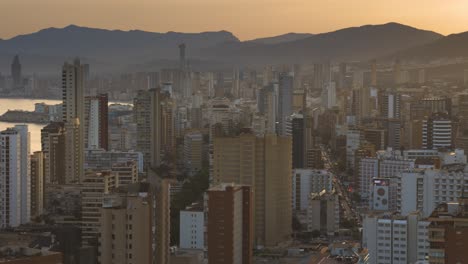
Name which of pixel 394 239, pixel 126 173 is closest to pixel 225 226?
pixel 394 239

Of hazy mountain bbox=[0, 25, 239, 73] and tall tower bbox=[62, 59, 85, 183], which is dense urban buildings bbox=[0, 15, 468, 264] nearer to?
tall tower bbox=[62, 59, 85, 183]

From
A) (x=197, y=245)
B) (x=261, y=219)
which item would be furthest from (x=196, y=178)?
(x=197, y=245)

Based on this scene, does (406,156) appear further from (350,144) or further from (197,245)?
(197,245)

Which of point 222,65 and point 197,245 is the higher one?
point 222,65

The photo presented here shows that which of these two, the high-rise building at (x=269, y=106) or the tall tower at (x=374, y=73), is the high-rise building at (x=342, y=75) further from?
the high-rise building at (x=269, y=106)

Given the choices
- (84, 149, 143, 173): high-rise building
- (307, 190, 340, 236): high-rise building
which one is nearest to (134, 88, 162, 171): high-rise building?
(84, 149, 143, 173): high-rise building

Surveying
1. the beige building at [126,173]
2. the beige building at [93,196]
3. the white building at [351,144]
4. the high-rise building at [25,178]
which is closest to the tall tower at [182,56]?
the white building at [351,144]
